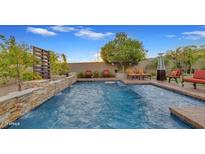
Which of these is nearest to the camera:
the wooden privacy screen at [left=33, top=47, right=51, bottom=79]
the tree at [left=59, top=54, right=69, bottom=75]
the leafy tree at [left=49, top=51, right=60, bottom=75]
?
the wooden privacy screen at [left=33, top=47, right=51, bottom=79]

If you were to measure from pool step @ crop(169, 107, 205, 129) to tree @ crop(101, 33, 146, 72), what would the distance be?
1141 centimetres

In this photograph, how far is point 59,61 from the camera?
12711 millimetres

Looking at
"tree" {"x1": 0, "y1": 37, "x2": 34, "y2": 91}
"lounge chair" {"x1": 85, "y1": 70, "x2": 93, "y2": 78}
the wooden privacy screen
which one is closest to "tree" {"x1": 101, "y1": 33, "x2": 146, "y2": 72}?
"lounge chair" {"x1": 85, "y1": 70, "x2": 93, "y2": 78}

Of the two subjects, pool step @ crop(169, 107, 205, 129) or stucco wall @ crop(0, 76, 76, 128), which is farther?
stucco wall @ crop(0, 76, 76, 128)

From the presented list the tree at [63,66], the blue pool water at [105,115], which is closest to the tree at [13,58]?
the blue pool water at [105,115]

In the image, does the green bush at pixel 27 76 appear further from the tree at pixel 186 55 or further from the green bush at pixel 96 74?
the tree at pixel 186 55

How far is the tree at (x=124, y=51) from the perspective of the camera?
16422 mm

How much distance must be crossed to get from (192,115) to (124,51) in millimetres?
12207

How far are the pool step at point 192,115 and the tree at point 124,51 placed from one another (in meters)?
11.4

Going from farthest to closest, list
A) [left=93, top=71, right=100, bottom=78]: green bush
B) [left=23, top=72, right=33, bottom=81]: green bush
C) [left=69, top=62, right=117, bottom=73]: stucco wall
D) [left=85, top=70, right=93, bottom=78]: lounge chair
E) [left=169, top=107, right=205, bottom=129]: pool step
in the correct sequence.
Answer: [left=69, top=62, right=117, bottom=73]: stucco wall → [left=93, top=71, right=100, bottom=78]: green bush → [left=85, top=70, right=93, bottom=78]: lounge chair → [left=23, top=72, right=33, bottom=81]: green bush → [left=169, top=107, right=205, bottom=129]: pool step

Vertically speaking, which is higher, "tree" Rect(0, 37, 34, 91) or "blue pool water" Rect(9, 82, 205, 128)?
"tree" Rect(0, 37, 34, 91)

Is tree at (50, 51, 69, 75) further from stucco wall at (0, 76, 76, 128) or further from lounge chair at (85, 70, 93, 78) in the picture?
stucco wall at (0, 76, 76, 128)

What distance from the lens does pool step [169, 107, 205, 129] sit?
13.2ft
